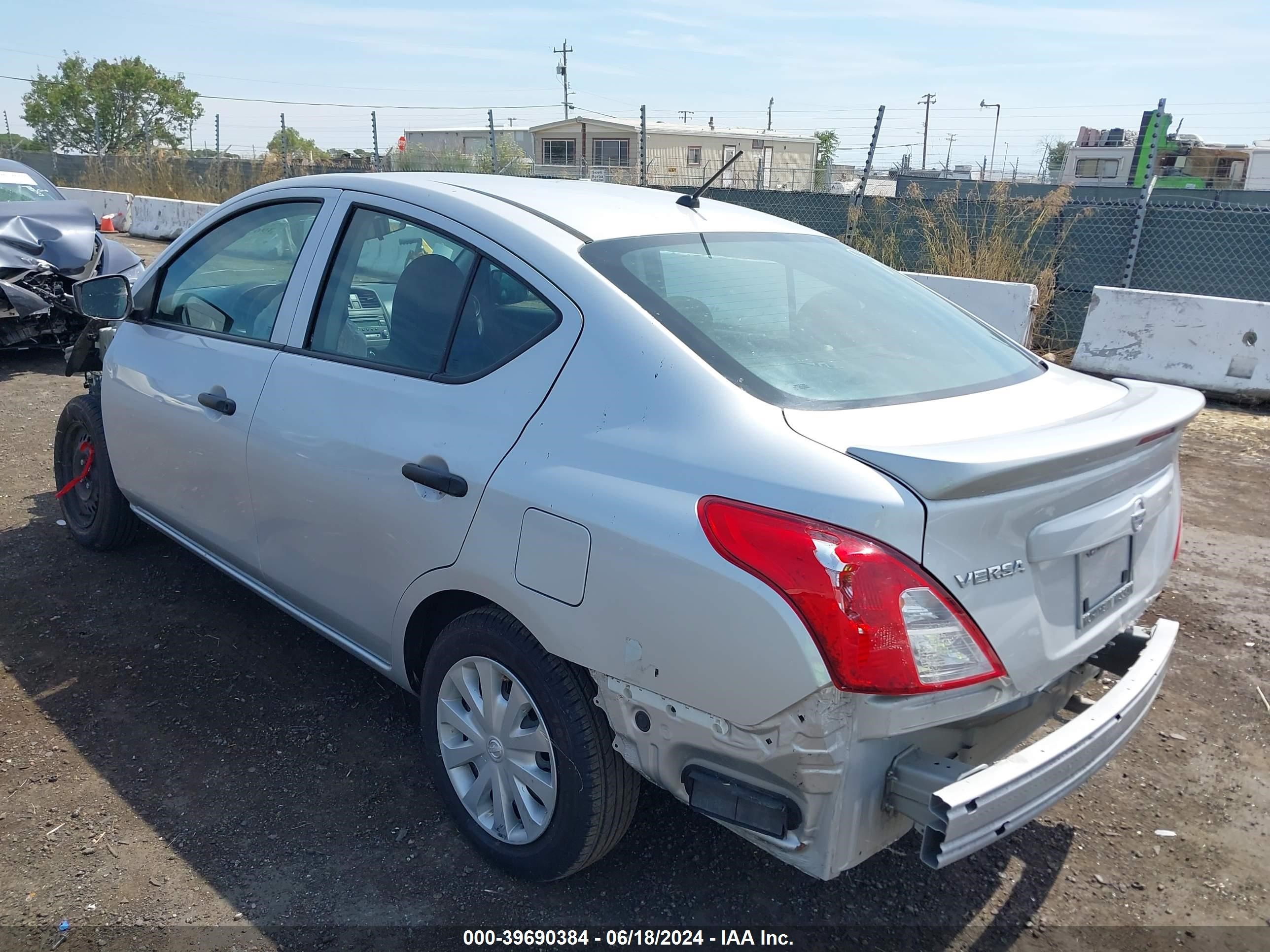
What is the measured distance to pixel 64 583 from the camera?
4.33 meters

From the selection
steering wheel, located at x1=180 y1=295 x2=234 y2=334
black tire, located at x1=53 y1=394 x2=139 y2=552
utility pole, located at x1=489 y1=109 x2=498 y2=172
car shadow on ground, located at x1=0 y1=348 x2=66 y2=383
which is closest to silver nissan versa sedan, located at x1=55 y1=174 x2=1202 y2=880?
steering wheel, located at x1=180 y1=295 x2=234 y2=334

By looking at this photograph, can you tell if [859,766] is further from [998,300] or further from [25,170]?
[25,170]

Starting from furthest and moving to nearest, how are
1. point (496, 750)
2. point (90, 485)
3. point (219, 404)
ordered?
point (90, 485)
point (219, 404)
point (496, 750)

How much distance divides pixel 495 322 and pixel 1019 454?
54.7 inches

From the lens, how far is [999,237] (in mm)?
9977

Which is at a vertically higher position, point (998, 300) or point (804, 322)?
point (804, 322)

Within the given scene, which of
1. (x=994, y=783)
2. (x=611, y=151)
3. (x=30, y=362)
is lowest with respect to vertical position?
(x=30, y=362)

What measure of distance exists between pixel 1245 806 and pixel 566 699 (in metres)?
2.29

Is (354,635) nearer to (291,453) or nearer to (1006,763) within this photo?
(291,453)

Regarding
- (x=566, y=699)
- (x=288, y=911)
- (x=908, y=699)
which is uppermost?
(x=908, y=699)

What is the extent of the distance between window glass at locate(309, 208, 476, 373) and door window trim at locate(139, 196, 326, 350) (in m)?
0.20

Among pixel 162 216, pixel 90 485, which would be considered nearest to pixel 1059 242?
pixel 90 485

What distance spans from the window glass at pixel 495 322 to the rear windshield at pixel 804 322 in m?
0.20

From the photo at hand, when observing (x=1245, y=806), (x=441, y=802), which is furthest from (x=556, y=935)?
(x=1245, y=806)
